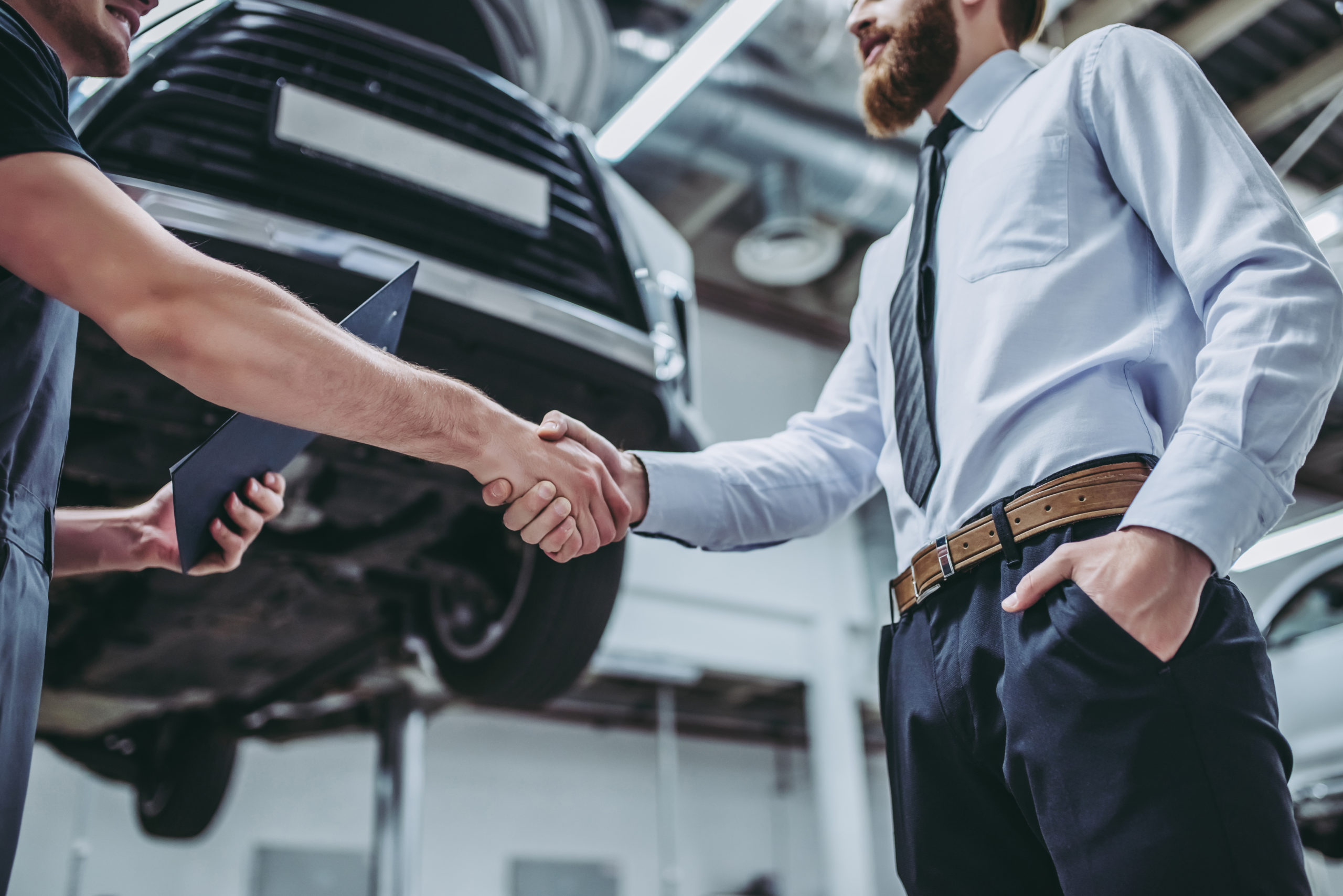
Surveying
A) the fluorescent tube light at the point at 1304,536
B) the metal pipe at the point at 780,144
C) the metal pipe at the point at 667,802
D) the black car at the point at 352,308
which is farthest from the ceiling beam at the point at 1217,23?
the metal pipe at the point at 667,802

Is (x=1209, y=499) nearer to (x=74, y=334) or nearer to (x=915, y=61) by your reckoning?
(x=915, y=61)

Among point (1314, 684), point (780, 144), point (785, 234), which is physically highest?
point (780, 144)

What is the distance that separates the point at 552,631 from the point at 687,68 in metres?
1.96

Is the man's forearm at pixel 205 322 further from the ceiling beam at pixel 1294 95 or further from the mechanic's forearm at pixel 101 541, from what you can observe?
the ceiling beam at pixel 1294 95

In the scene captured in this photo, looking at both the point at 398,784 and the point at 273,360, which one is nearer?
the point at 273,360

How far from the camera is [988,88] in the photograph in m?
1.14

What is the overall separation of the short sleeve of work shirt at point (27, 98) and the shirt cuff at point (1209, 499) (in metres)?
0.84

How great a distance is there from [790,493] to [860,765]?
5.69 metres

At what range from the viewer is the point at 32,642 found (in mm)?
859

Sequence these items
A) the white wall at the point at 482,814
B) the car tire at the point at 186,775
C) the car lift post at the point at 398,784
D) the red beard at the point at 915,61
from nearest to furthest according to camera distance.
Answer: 1. the red beard at the point at 915,61
2. the car lift post at the point at 398,784
3. the car tire at the point at 186,775
4. the white wall at the point at 482,814

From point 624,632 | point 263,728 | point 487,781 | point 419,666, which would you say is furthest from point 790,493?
point 487,781

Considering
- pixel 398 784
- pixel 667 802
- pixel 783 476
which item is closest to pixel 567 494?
pixel 783 476

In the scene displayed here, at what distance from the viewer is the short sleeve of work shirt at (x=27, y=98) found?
31.6 inches

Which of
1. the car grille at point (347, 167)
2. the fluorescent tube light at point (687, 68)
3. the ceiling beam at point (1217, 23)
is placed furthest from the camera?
the ceiling beam at point (1217, 23)
